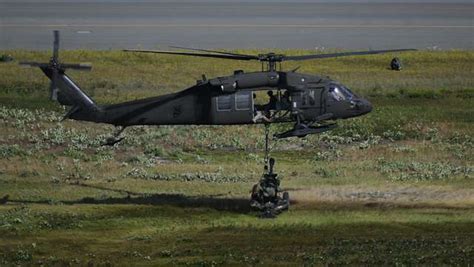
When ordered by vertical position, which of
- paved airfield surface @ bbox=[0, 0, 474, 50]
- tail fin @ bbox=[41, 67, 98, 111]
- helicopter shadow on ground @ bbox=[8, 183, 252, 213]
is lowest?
helicopter shadow on ground @ bbox=[8, 183, 252, 213]

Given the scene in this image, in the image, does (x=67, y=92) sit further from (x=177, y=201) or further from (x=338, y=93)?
(x=338, y=93)

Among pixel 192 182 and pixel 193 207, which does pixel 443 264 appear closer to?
pixel 193 207

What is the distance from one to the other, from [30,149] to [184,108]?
33.7 feet

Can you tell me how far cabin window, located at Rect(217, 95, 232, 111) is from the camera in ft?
94.6

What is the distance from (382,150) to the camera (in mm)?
38062

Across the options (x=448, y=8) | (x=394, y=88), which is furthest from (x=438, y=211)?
(x=448, y=8)

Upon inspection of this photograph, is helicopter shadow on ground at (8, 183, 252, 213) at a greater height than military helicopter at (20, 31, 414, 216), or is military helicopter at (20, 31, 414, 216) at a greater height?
military helicopter at (20, 31, 414, 216)

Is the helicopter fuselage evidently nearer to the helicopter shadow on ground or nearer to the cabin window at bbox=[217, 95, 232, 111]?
the cabin window at bbox=[217, 95, 232, 111]

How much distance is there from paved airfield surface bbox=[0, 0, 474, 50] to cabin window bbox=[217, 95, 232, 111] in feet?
140

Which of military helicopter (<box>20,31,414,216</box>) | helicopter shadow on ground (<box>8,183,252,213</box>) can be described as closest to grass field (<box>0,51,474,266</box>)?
helicopter shadow on ground (<box>8,183,252,213</box>)

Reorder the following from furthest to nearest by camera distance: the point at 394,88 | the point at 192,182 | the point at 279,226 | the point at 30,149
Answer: the point at 394,88
the point at 30,149
the point at 192,182
the point at 279,226

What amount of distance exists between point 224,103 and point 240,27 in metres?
65.9

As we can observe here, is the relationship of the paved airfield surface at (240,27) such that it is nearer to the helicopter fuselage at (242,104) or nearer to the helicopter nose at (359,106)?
the helicopter nose at (359,106)

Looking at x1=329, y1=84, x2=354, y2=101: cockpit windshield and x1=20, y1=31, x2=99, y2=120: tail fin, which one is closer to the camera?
x1=329, y1=84, x2=354, y2=101: cockpit windshield
